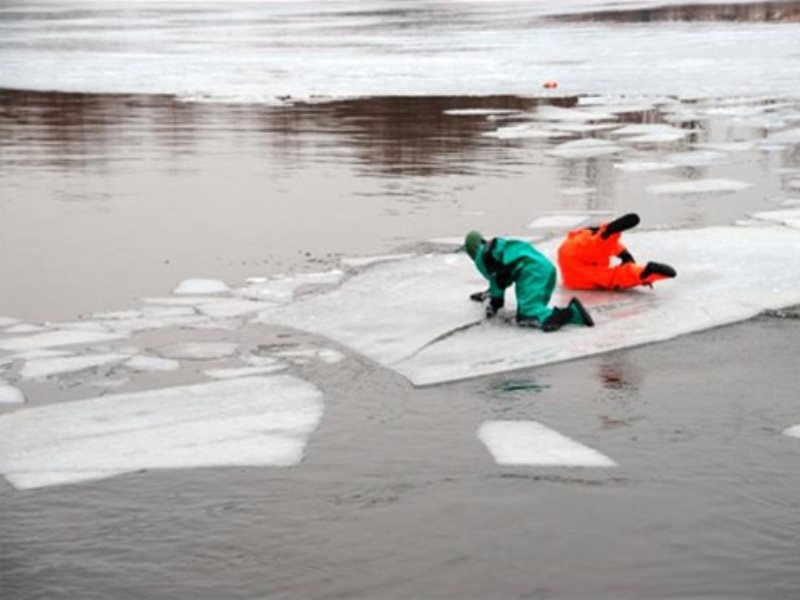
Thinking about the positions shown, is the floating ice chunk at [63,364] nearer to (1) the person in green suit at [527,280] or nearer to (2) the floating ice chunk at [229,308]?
(2) the floating ice chunk at [229,308]

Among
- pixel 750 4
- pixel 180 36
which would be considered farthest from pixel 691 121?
pixel 750 4

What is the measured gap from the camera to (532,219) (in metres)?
12.5

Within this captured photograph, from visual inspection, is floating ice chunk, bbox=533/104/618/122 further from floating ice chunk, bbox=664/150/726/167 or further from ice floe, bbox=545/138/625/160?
floating ice chunk, bbox=664/150/726/167

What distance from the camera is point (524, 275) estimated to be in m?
8.51

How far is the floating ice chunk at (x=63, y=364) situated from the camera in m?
7.81

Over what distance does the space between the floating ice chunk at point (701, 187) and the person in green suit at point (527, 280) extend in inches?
218

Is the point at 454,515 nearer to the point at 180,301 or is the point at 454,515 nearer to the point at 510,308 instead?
the point at 510,308

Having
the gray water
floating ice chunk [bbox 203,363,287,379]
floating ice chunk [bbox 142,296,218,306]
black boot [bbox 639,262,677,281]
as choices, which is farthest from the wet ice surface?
the gray water

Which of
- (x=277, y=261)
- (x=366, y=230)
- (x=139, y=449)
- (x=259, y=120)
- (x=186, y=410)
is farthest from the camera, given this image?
(x=259, y=120)

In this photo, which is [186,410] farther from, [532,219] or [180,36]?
[180,36]

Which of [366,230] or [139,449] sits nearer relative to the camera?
[139,449]

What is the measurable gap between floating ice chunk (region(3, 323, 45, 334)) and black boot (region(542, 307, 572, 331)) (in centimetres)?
289

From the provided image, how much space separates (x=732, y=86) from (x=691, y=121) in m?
5.74

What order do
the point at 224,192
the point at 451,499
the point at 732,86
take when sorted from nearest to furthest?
the point at 451,499, the point at 224,192, the point at 732,86
